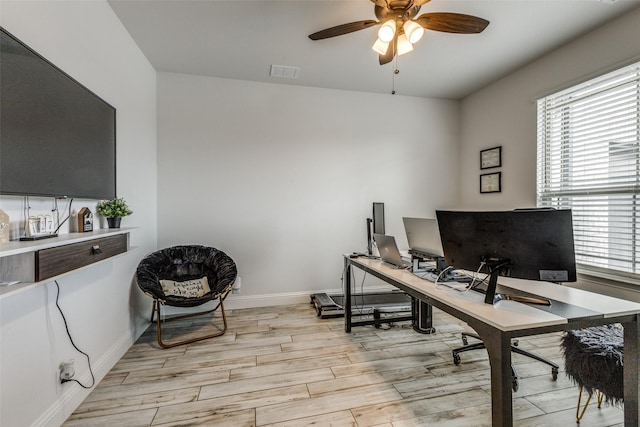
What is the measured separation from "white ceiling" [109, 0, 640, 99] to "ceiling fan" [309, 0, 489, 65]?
0.38 m

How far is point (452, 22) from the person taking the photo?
1.89 metres

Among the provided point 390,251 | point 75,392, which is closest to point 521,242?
point 390,251

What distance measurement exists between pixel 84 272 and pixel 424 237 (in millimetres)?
2350

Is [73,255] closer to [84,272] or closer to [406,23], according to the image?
[84,272]

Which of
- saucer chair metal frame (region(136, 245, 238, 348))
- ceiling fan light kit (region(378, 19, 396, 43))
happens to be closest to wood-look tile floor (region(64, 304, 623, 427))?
saucer chair metal frame (region(136, 245, 238, 348))

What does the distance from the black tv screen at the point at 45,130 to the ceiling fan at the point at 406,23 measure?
1.56m

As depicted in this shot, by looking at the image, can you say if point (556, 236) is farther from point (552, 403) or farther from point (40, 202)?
point (40, 202)

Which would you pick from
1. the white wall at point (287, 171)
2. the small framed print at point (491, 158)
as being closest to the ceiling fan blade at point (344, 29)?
the white wall at point (287, 171)

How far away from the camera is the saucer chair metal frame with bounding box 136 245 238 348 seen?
98.1 inches

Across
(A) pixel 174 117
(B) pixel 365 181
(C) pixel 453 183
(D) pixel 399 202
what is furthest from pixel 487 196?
(A) pixel 174 117

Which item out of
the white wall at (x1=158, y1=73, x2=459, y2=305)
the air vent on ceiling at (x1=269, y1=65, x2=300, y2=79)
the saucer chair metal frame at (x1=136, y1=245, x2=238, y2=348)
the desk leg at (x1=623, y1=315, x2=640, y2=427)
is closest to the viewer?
the desk leg at (x1=623, y1=315, x2=640, y2=427)

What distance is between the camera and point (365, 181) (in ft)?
12.9

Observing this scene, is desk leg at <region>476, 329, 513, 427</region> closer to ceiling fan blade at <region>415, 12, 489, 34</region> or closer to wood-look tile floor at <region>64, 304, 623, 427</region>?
wood-look tile floor at <region>64, 304, 623, 427</region>

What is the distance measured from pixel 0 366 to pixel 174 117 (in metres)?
2.77
